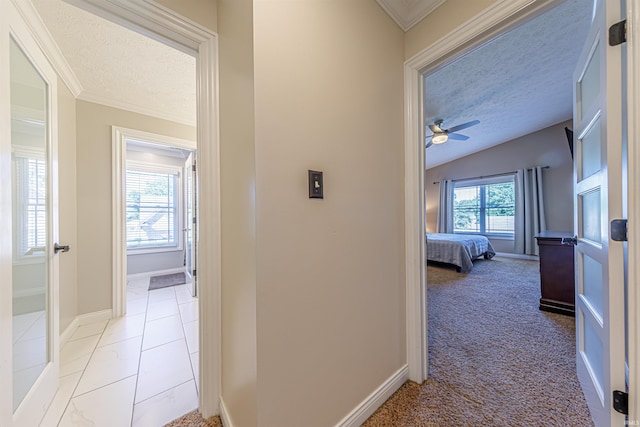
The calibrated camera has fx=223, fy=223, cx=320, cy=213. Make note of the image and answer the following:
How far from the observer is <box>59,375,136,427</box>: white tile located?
1178mm

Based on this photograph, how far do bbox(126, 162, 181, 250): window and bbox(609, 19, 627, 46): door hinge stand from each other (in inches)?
214

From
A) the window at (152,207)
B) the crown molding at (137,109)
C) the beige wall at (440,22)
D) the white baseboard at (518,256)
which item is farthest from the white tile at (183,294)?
the white baseboard at (518,256)

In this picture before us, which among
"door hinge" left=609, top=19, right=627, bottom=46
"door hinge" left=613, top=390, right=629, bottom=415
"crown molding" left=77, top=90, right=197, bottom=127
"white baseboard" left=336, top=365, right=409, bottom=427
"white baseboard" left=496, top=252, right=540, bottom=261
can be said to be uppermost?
"crown molding" left=77, top=90, right=197, bottom=127

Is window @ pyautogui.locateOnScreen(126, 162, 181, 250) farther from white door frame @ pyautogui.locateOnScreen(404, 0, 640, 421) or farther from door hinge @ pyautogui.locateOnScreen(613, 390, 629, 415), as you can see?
door hinge @ pyautogui.locateOnScreen(613, 390, 629, 415)

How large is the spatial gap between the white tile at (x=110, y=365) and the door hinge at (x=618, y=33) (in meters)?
3.07

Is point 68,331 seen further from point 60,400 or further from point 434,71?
point 434,71

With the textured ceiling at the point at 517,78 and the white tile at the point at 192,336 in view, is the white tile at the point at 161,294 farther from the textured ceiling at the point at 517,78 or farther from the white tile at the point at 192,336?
the textured ceiling at the point at 517,78

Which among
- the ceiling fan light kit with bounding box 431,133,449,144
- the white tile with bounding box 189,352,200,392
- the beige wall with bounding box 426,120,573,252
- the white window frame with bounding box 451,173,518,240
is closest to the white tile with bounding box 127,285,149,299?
the white tile with bounding box 189,352,200,392

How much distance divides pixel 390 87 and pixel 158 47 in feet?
5.71

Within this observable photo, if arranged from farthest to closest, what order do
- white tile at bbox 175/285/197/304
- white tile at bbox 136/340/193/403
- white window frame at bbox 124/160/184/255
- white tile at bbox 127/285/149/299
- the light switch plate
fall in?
white window frame at bbox 124/160/184/255
white tile at bbox 127/285/149/299
white tile at bbox 175/285/197/304
white tile at bbox 136/340/193/403
the light switch plate

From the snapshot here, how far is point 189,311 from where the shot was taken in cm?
258

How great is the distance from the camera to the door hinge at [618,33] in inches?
32.2

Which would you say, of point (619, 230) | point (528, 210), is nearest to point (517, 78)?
point (619, 230)

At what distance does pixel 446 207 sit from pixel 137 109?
6.97 m
